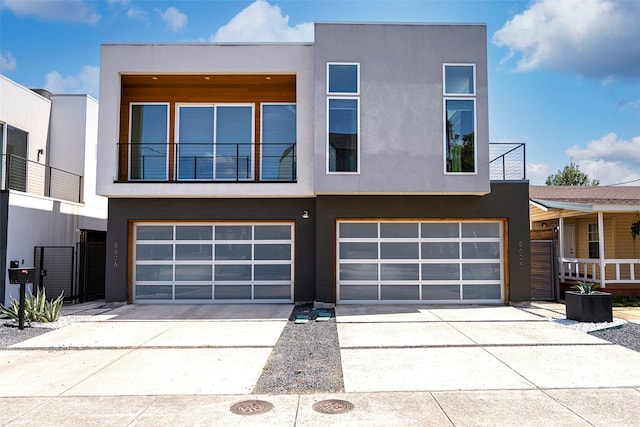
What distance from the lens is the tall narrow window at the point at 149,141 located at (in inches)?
511

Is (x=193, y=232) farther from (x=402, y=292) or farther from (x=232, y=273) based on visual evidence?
(x=402, y=292)

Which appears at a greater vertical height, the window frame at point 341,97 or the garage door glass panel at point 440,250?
the window frame at point 341,97

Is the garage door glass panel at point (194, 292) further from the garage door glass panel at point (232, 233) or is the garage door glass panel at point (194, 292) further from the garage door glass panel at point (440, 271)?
the garage door glass panel at point (440, 271)

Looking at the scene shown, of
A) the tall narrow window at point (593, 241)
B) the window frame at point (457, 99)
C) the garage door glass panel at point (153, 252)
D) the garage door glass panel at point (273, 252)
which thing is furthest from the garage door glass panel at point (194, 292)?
the tall narrow window at point (593, 241)

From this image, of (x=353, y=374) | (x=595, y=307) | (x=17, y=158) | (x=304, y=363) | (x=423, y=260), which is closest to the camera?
(x=353, y=374)

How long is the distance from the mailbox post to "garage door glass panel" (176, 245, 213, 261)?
3.92 m

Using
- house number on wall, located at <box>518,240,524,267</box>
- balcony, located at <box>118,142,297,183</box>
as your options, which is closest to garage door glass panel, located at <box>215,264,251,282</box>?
balcony, located at <box>118,142,297,183</box>

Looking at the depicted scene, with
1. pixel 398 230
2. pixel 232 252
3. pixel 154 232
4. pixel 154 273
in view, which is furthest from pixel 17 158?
pixel 398 230

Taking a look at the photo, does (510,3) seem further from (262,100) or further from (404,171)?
(262,100)

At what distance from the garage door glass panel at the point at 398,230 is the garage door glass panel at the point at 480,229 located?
1367 mm

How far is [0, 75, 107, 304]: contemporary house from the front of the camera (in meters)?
12.3

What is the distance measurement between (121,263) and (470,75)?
10.5 m

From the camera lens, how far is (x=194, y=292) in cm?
1291

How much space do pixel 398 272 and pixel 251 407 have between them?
805 cm
